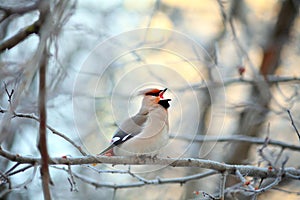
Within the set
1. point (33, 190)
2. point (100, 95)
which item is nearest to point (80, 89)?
point (100, 95)

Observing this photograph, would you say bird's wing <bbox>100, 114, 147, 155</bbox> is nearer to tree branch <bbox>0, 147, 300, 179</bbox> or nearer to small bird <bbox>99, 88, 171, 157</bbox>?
small bird <bbox>99, 88, 171, 157</bbox>

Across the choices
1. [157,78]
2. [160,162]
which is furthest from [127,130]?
[157,78]

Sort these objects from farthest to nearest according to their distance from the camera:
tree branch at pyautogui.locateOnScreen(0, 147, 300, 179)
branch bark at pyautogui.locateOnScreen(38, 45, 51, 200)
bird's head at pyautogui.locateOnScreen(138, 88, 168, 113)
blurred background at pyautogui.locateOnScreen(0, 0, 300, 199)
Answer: bird's head at pyautogui.locateOnScreen(138, 88, 168, 113) → blurred background at pyautogui.locateOnScreen(0, 0, 300, 199) → tree branch at pyautogui.locateOnScreen(0, 147, 300, 179) → branch bark at pyautogui.locateOnScreen(38, 45, 51, 200)

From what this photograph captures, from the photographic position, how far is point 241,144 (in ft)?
25.0

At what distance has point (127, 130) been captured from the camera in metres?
3.62

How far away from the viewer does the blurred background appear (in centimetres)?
358

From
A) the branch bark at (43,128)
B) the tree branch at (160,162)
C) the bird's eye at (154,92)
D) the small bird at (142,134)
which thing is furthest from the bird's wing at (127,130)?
the branch bark at (43,128)

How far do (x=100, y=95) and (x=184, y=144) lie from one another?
0.91m

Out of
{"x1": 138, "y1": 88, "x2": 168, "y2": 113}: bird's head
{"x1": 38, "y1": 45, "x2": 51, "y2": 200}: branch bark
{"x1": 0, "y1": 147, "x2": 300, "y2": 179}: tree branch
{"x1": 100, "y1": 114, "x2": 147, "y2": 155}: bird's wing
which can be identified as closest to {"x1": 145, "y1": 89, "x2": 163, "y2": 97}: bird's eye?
{"x1": 138, "y1": 88, "x2": 168, "y2": 113}: bird's head

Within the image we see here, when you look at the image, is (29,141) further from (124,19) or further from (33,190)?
(124,19)

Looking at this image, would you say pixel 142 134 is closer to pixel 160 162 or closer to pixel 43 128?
pixel 160 162

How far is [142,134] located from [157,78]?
0.39 m

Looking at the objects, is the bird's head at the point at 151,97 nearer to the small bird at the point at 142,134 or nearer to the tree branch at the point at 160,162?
the small bird at the point at 142,134

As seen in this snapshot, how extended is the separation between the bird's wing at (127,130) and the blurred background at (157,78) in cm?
6
